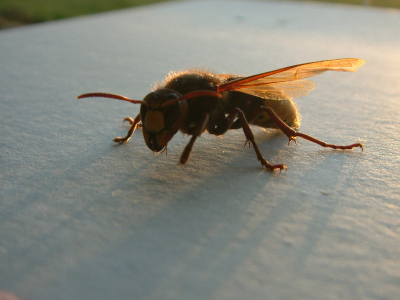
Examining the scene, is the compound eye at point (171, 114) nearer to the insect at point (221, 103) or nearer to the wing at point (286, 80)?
the insect at point (221, 103)

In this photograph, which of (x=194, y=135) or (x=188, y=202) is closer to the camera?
(x=188, y=202)

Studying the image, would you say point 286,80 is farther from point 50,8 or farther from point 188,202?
point 50,8

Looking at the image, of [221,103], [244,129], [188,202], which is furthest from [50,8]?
[188,202]

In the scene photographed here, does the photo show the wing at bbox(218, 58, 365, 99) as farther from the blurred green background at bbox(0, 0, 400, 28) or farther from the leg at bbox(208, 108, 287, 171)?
the blurred green background at bbox(0, 0, 400, 28)

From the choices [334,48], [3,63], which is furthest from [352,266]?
[334,48]

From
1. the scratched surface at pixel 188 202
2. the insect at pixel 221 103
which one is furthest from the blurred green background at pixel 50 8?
the insect at pixel 221 103

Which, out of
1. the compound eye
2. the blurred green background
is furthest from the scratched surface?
the blurred green background
